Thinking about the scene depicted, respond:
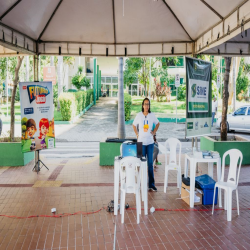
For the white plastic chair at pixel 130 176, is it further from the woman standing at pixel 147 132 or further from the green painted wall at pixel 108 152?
the green painted wall at pixel 108 152

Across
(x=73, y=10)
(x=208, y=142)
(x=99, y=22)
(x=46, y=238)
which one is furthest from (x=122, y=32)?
(x=46, y=238)

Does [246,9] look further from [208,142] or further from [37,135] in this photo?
[37,135]

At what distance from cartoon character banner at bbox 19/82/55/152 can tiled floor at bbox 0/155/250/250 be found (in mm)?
1122

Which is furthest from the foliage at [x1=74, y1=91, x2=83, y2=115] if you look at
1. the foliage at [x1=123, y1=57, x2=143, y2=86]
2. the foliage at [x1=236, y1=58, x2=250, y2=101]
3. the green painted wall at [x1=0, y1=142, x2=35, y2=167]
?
the foliage at [x1=236, y1=58, x2=250, y2=101]

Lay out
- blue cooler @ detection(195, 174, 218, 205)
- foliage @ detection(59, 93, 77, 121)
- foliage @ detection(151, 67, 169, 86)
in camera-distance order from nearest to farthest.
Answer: blue cooler @ detection(195, 174, 218, 205) → foliage @ detection(59, 93, 77, 121) → foliage @ detection(151, 67, 169, 86)

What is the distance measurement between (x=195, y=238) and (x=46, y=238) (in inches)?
84.1

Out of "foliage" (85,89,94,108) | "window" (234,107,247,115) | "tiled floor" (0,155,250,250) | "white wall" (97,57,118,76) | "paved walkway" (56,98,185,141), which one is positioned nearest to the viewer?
"tiled floor" (0,155,250,250)

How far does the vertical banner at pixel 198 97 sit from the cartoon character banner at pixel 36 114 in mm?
3573

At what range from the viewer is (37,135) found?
26.8 ft

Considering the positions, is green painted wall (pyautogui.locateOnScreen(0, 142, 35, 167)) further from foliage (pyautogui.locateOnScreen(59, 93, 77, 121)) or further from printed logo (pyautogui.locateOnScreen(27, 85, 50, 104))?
foliage (pyautogui.locateOnScreen(59, 93, 77, 121))

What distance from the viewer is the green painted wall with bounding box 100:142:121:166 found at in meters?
8.96

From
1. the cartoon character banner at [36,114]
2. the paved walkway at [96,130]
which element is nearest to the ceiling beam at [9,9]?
the cartoon character banner at [36,114]

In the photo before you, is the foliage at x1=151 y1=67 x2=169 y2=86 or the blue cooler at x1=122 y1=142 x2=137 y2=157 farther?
the foliage at x1=151 y1=67 x2=169 y2=86

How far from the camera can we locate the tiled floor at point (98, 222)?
4.39 meters
